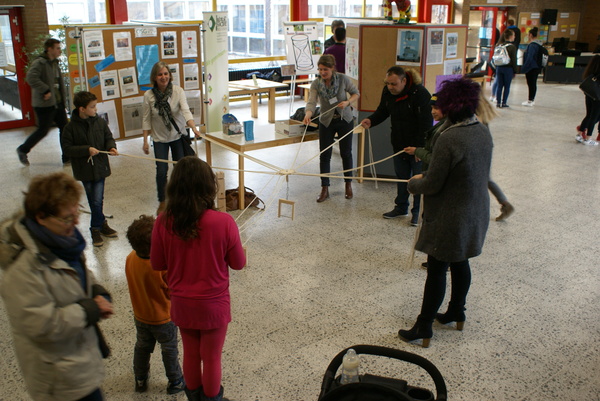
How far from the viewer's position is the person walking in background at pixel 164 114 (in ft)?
17.4

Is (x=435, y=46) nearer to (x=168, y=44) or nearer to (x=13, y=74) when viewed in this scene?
(x=168, y=44)

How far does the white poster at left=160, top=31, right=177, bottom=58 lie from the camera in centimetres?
727

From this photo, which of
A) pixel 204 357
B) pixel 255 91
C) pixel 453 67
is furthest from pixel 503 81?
pixel 204 357

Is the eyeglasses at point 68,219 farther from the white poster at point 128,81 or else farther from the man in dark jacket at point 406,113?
the white poster at point 128,81

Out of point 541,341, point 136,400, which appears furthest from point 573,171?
point 136,400

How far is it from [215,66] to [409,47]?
3178 mm

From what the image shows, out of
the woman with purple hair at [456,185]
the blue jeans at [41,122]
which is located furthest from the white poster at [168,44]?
the woman with purple hair at [456,185]

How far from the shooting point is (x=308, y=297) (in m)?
4.17

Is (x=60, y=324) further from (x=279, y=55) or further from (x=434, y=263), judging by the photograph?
(x=279, y=55)

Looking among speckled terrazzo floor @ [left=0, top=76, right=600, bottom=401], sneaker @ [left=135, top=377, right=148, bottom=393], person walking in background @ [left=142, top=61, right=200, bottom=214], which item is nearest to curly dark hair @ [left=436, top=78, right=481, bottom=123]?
speckled terrazzo floor @ [left=0, top=76, right=600, bottom=401]

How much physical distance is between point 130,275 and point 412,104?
3.24 m

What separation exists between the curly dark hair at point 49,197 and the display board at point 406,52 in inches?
196

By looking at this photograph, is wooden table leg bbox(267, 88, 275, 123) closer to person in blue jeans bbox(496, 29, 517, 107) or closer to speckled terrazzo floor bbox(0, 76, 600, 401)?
speckled terrazzo floor bbox(0, 76, 600, 401)

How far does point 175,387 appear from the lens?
310 centimetres
